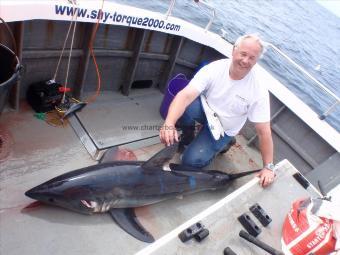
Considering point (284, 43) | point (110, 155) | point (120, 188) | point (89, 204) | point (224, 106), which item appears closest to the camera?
point (89, 204)

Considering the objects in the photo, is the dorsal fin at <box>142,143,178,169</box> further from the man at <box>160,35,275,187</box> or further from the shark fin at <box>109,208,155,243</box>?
the shark fin at <box>109,208,155,243</box>

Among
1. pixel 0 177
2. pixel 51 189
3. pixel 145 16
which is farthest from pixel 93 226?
pixel 145 16

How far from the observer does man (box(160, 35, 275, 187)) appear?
2.71 m

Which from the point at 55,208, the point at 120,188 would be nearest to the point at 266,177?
the point at 120,188

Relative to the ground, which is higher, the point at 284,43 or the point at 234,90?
the point at 234,90

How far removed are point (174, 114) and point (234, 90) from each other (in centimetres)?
72

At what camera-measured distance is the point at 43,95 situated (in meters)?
3.24

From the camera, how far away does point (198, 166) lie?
3.50 m

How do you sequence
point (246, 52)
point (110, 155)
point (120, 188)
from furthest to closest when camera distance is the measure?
1. point (110, 155)
2. point (246, 52)
3. point (120, 188)

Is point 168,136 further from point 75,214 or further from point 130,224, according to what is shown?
point 75,214

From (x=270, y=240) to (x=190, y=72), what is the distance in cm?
348

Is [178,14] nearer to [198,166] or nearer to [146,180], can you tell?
[198,166]

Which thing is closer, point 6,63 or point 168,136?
point 168,136

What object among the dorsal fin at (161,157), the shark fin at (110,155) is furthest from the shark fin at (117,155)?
the dorsal fin at (161,157)
